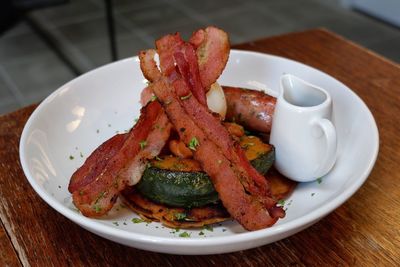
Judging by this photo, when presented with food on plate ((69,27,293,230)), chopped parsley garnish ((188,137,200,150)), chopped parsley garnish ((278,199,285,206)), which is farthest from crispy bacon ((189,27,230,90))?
chopped parsley garnish ((278,199,285,206))

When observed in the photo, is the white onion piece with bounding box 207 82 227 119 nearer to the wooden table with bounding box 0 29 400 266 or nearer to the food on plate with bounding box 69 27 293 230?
the food on plate with bounding box 69 27 293 230

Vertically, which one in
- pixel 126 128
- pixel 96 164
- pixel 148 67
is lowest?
pixel 126 128

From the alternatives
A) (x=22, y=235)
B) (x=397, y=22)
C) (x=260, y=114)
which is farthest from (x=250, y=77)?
(x=397, y=22)

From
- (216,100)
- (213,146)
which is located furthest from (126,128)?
(213,146)

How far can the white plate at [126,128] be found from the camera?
0.66m

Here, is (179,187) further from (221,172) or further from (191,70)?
(191,70)

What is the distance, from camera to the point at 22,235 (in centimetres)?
78

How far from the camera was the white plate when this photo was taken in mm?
656

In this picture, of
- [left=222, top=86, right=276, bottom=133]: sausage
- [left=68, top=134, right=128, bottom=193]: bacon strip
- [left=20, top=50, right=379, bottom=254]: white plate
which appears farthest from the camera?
[left=222, top=86, right=276, bottom=133]: sausage

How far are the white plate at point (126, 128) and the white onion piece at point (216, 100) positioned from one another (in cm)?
19

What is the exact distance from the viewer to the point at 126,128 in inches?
40.3

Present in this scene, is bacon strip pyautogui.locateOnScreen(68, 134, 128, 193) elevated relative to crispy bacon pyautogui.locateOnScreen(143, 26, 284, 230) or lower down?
lower down

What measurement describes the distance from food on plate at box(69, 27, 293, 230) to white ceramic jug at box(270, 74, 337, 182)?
4 cm

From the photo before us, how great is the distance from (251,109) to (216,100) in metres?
0.08
